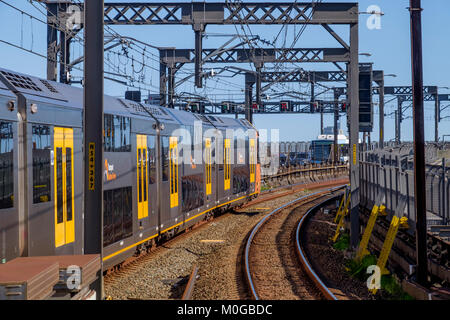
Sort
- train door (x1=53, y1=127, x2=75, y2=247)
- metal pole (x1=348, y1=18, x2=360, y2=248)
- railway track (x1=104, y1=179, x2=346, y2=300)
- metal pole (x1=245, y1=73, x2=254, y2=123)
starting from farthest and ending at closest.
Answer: metal pole (x1=245, y1=73, x2=254, y2=123) → metal pole (x1=348, y1=18, x2=360, y2=248) → railway track (x1=104, y1=179, x2=346, y2=300) → train door (x1=53, y1=127, x2=75, y2=247)

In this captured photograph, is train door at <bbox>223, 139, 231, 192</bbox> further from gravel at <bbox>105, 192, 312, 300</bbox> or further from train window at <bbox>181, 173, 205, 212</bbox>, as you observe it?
train window at <bbox>181, 173, 205, 212</bbox>

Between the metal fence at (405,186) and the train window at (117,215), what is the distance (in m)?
6.74

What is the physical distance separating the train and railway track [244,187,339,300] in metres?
2.39

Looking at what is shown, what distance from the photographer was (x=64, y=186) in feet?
30.7

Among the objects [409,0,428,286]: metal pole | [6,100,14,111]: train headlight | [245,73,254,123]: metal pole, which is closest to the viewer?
[6,100,14,111]: train headlight

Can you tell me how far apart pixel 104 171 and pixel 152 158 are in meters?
3.07

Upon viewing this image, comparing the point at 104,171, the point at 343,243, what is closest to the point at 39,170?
the point at 104,171

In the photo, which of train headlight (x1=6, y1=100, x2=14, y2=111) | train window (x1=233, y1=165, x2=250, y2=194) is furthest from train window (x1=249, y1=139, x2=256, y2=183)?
train headlight (x1=6, y1=100, x2=14, y2=111)

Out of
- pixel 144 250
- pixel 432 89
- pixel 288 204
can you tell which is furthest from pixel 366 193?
pixel 432 89

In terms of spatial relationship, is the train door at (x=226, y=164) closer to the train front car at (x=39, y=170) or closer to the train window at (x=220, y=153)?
the train window at (x=220, y=153)

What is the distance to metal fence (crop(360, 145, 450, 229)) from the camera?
13.0 m

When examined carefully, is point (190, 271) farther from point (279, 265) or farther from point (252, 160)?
point (252, 160)

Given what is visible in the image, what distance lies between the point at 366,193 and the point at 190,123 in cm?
804

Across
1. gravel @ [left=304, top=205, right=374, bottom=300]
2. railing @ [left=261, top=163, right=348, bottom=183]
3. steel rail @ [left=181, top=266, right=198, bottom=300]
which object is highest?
railing @ [left=261, top=163, right=348, bottom=183]
